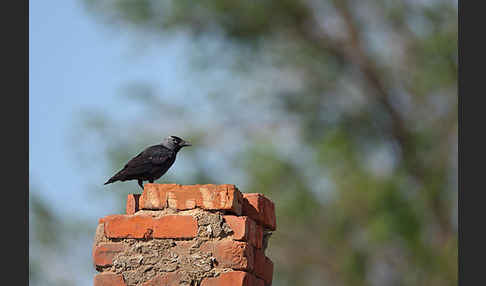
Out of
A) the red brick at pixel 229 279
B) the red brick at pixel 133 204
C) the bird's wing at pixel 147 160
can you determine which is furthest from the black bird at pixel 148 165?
the red brick at pixel 229 279

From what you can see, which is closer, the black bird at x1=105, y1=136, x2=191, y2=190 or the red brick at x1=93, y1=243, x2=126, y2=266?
the red brick at x1=93, y1=243, x2=126, y2=266

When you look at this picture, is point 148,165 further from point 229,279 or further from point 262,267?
point 229,279

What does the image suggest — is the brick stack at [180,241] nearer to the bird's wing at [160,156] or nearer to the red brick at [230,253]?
the red brick at [230,253]

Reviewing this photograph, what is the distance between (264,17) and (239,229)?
12310mm

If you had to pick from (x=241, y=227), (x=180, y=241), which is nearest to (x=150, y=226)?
(x=180, y=241)

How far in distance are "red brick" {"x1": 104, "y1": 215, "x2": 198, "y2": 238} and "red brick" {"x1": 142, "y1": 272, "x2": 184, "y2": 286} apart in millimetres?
157

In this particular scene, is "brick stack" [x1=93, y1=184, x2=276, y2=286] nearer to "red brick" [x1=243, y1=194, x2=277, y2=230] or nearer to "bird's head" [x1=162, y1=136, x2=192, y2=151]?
A: "red brick" [x1=243, y1=194, x2=277, y2=230]

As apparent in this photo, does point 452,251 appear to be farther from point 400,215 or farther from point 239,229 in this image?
point 239,229

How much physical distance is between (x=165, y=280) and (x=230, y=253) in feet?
0.93

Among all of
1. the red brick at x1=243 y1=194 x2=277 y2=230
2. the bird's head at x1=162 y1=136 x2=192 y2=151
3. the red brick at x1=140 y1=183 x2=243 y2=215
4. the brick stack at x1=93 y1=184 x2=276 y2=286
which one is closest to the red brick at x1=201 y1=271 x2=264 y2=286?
the brick stack at x1=93 y1=184 x2=276 y2=286

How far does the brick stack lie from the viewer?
155 inches

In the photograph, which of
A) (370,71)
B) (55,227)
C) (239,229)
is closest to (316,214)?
(370,71)

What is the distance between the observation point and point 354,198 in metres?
15.7

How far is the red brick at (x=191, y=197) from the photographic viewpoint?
4000mm
